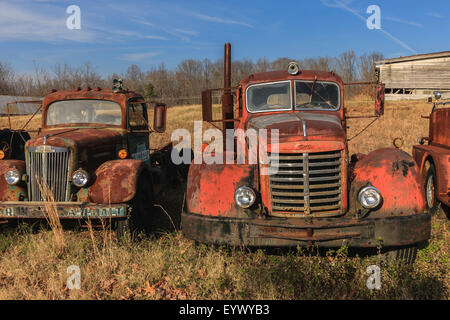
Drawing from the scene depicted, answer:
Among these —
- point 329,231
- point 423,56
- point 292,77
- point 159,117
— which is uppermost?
point 423,56

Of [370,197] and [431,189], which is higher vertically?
[370,197]

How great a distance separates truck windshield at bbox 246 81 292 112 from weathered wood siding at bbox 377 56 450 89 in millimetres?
24482

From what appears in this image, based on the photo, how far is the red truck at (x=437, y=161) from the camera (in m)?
5.38

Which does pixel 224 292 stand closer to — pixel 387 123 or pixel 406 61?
pixel 387 123

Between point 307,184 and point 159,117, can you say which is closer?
point 307,184

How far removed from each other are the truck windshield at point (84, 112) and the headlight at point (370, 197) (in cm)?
434

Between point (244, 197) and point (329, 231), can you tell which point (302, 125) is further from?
point (329, 231)

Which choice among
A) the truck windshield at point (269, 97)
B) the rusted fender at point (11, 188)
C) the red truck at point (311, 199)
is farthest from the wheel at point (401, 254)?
the rusted fender at point (11, 188)

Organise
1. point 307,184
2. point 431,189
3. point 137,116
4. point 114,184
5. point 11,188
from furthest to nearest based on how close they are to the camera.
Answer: point 137,116
point 431,189
point 11,188
point 114,184
point 307,184

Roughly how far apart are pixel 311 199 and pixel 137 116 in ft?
13.7

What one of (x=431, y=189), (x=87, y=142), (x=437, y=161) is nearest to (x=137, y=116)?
(x=87, y=142)

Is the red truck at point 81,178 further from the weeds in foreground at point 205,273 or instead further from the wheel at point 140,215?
the weeds in foreground at point 205,273

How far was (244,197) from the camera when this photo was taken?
3.89 meters
